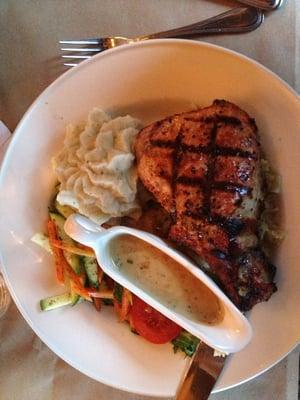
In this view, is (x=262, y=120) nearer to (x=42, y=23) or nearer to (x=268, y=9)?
(x=268, y=9)

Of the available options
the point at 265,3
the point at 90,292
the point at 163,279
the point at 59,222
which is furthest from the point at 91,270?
the point at 265,3

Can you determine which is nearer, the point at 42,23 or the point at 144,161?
the point at 144,161

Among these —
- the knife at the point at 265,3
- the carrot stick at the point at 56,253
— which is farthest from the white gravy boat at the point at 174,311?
the knife at the point at 265,3

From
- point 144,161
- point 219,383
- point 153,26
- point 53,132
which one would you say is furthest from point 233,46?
point 219,383

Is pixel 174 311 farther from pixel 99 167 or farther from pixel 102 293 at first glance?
pixel 99 167

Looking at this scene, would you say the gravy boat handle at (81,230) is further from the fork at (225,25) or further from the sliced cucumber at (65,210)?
the fork at (225,25)

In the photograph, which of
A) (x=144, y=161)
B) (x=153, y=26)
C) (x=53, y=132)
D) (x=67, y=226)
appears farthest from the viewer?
(x=153, y=26)
